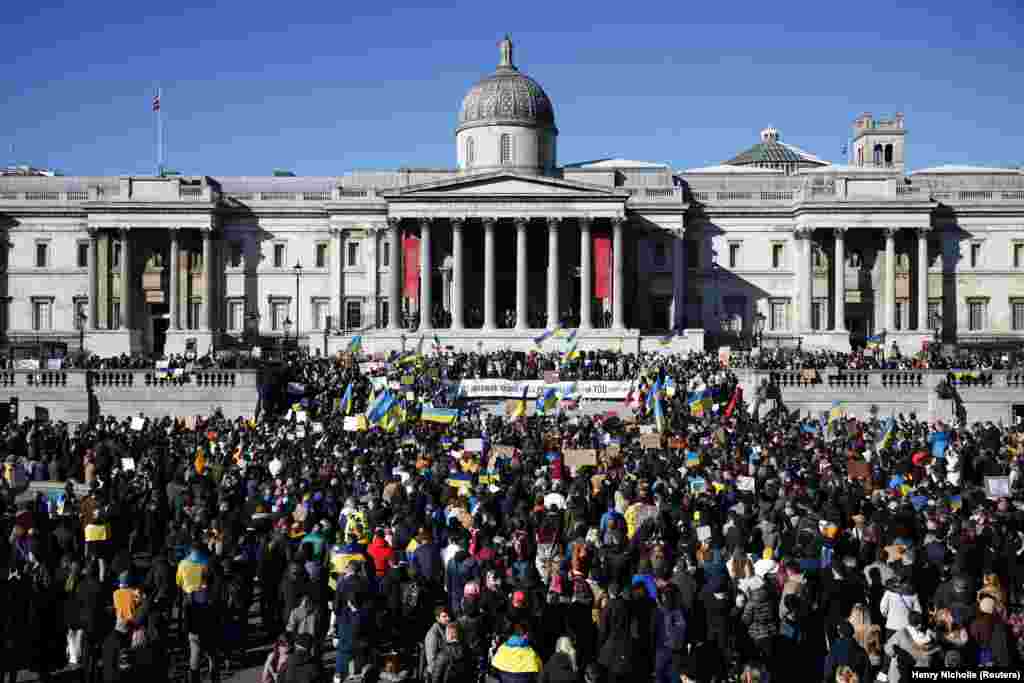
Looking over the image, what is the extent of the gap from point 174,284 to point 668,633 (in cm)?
6227

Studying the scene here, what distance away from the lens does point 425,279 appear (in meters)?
67.2

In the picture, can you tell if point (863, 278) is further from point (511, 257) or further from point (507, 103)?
point (507, 103)

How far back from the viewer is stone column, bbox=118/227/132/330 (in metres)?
71.4

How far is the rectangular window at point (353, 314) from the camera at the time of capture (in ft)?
242

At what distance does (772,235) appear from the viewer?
74.2 m

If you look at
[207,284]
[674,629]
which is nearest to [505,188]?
[207,284]

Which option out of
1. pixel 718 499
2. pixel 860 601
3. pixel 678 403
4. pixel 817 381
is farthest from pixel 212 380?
pixel 860 601

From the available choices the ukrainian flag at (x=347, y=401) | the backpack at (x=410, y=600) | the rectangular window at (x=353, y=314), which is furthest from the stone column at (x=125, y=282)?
the backpack at (x=410, y=600)

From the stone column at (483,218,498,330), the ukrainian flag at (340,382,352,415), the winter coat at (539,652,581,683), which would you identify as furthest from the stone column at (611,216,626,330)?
the winter coat at (539,652,581,683)

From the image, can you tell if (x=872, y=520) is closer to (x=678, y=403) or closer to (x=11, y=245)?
(x=678, y=403)

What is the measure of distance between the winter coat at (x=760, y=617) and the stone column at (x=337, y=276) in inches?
2344

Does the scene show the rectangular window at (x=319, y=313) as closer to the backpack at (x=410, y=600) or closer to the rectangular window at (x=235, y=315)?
the rectangular window at (x=235, y=315)

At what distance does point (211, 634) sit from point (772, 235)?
62.7 m

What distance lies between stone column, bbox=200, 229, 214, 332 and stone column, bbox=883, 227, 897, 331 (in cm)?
4139
